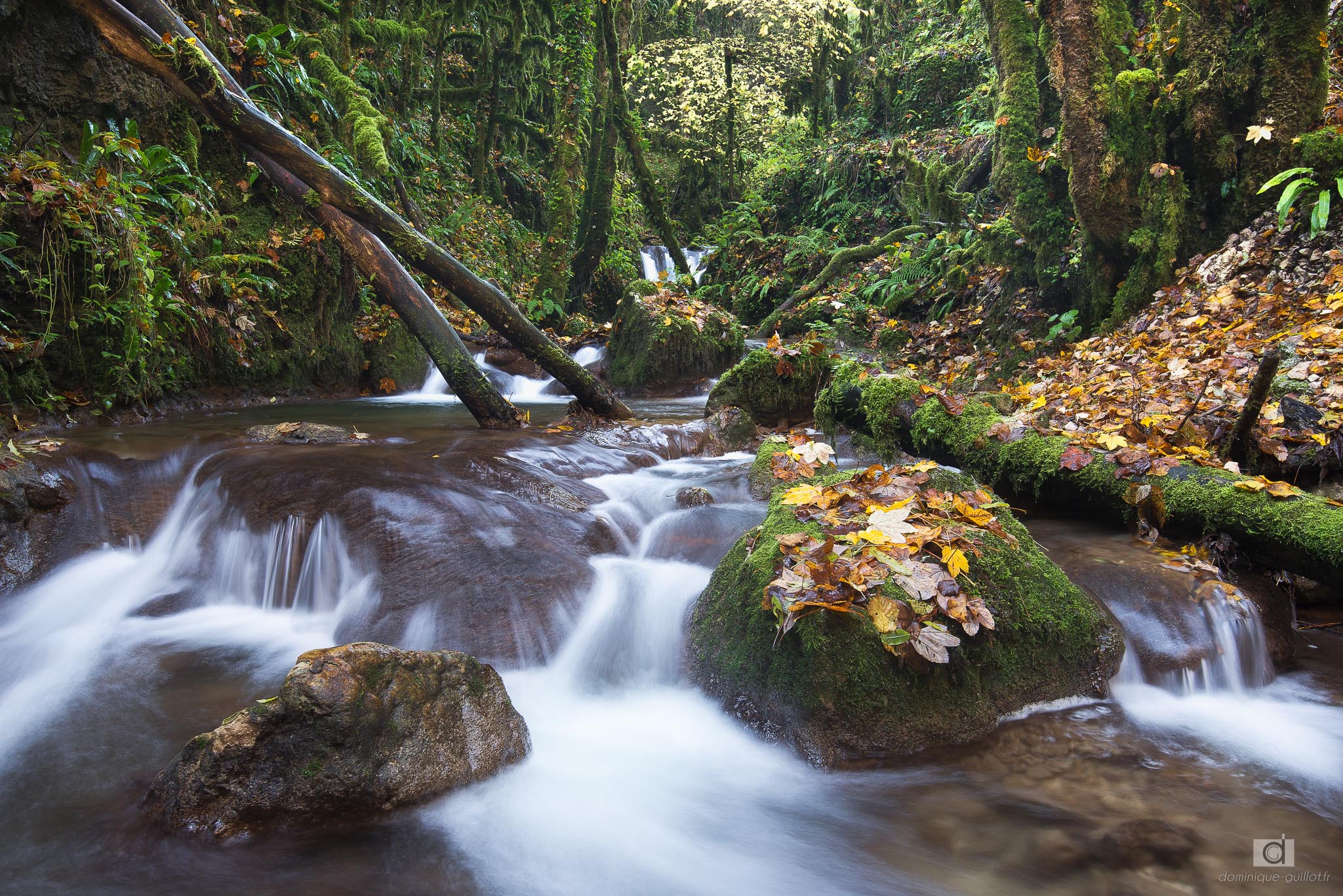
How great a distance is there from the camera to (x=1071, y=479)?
4.39 metres

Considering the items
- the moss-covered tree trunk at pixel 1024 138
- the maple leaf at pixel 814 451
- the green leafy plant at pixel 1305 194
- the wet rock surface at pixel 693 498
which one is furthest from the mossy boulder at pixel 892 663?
the moss-covered tree trunk at pixel 1024 138

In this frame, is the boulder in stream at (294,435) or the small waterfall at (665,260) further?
the small waterfall at (665,260)

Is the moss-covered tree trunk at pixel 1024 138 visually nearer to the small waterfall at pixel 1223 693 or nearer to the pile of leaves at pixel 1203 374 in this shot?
the pile of leaves at pixel 1203 374

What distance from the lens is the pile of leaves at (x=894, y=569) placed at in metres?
2.84

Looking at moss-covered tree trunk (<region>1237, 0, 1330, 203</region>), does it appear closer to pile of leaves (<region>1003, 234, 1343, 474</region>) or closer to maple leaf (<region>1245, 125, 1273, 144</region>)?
maple leaf (<region>1245, 125, 1273, 144</region>)

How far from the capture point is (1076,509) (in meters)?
4.50

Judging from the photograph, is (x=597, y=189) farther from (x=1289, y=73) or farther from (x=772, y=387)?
(x=1289, y=73)

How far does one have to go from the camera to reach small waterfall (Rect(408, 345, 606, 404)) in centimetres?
1073

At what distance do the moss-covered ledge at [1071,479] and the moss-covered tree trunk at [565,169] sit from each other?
8892 mm

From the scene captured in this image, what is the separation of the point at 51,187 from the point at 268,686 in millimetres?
4636

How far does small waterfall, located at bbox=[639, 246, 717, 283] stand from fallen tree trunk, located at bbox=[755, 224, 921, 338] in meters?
4.57

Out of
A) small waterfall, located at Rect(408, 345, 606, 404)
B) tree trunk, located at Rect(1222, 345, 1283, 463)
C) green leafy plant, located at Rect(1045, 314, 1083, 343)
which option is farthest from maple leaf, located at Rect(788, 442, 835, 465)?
small waterfall, located at Rect(408, 345, 606, 404)

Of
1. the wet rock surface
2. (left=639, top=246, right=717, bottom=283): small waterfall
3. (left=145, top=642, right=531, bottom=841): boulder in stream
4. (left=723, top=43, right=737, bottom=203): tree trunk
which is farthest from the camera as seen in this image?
(left=723, top=43, right=737, bottom=203): tree trunk

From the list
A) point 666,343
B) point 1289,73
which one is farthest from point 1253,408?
point 666,343
